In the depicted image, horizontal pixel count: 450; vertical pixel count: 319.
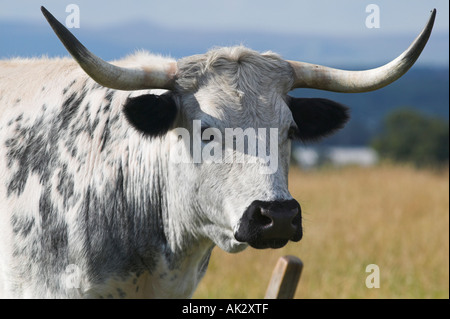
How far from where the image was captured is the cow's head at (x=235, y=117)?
13.4ft

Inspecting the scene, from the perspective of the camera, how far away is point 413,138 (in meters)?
64.8

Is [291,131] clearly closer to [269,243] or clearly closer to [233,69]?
[233,69]

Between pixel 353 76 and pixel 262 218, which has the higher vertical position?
pixel 353 76

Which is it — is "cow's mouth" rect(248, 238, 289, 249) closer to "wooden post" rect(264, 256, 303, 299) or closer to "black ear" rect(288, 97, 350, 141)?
"black ear" rect(288, 97, 350, 141)

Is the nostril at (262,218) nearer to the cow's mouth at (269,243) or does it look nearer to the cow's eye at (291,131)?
the cow's mouth at (269,243)

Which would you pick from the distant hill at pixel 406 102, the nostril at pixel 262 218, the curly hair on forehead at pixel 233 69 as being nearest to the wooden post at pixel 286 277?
the curly hair on forehead at pixel 233 69

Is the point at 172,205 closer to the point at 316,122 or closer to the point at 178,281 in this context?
the point at 178,281

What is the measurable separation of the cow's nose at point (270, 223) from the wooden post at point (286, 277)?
2026 mm

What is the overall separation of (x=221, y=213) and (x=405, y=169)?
634 inches

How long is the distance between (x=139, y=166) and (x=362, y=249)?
22.8 ft

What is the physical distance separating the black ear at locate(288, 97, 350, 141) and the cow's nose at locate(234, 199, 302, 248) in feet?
3.40

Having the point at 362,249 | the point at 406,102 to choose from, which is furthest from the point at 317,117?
the point at 406,102

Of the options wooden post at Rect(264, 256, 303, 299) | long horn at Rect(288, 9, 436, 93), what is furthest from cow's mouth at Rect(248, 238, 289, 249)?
wooden post at Rect(264, 256, 303, 299)
